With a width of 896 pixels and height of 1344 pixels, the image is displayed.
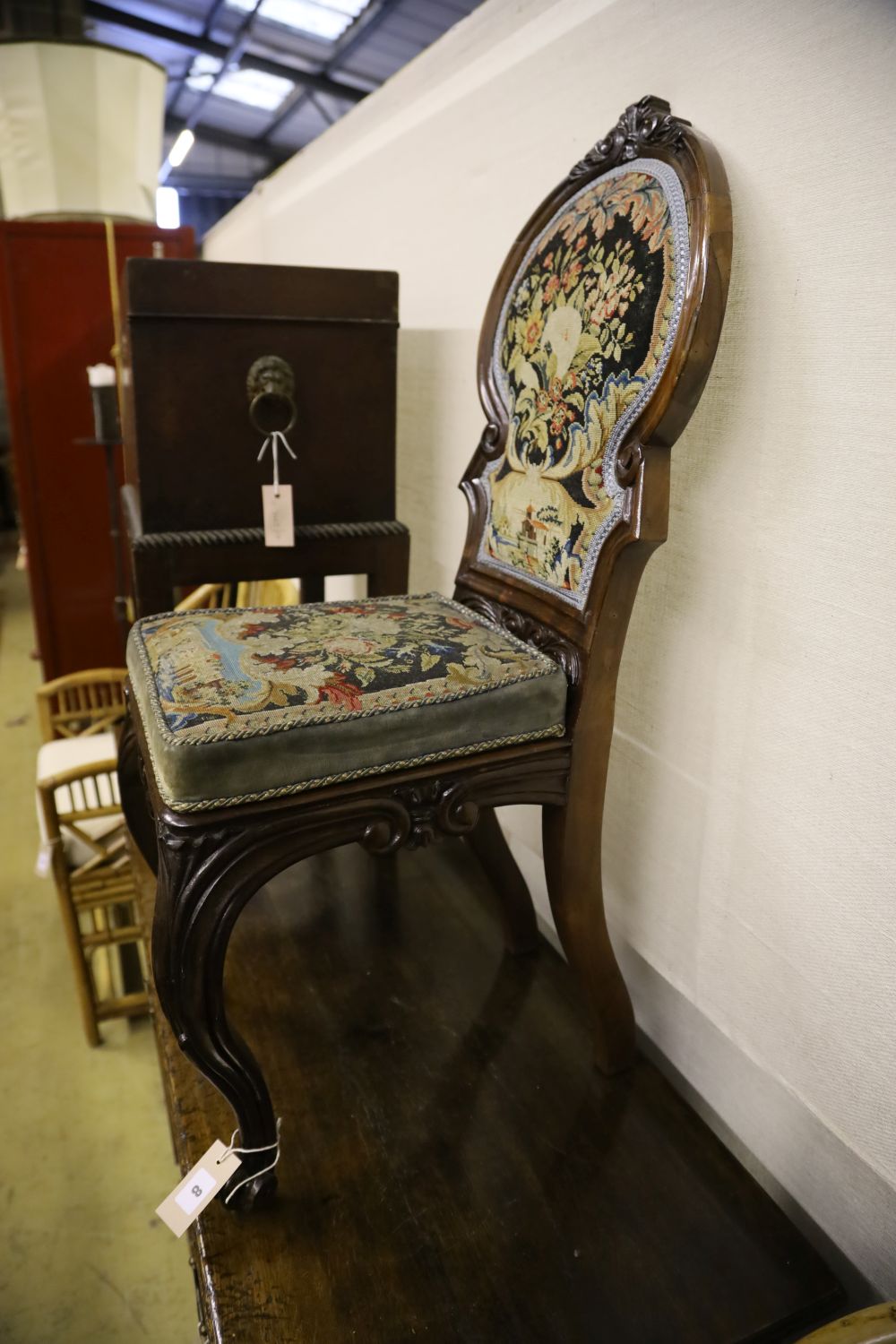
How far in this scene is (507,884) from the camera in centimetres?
112

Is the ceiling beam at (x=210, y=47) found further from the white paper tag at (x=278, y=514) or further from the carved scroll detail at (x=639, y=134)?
the carved scroll detail at (x=639, y=134)

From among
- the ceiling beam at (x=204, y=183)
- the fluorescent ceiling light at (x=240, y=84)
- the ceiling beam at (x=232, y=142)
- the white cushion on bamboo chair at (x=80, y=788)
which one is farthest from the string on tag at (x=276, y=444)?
the ceiling beam at (x=204, y=183)

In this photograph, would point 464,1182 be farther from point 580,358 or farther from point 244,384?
point 244,384

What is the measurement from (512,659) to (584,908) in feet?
0.91

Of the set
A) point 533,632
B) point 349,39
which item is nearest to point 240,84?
point 349,39

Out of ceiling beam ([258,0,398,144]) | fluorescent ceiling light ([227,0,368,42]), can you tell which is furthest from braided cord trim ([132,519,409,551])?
fluorescent ceiling light ([227,0,368,42])

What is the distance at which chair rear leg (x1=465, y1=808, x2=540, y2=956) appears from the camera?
3.51ft

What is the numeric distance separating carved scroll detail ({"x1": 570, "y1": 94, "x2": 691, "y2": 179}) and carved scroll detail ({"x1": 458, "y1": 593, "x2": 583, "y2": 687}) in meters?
0.45

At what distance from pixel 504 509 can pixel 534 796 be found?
0.33 meters

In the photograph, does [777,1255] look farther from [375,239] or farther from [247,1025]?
[375,239]

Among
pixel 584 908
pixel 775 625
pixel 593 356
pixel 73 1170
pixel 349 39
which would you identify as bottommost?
pixel 73 1170

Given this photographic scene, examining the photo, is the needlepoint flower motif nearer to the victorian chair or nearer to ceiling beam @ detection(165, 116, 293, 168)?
the victorian chair

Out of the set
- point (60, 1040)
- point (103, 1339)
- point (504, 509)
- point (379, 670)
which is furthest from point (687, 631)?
point (60, 1040)

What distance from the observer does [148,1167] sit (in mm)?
1313
